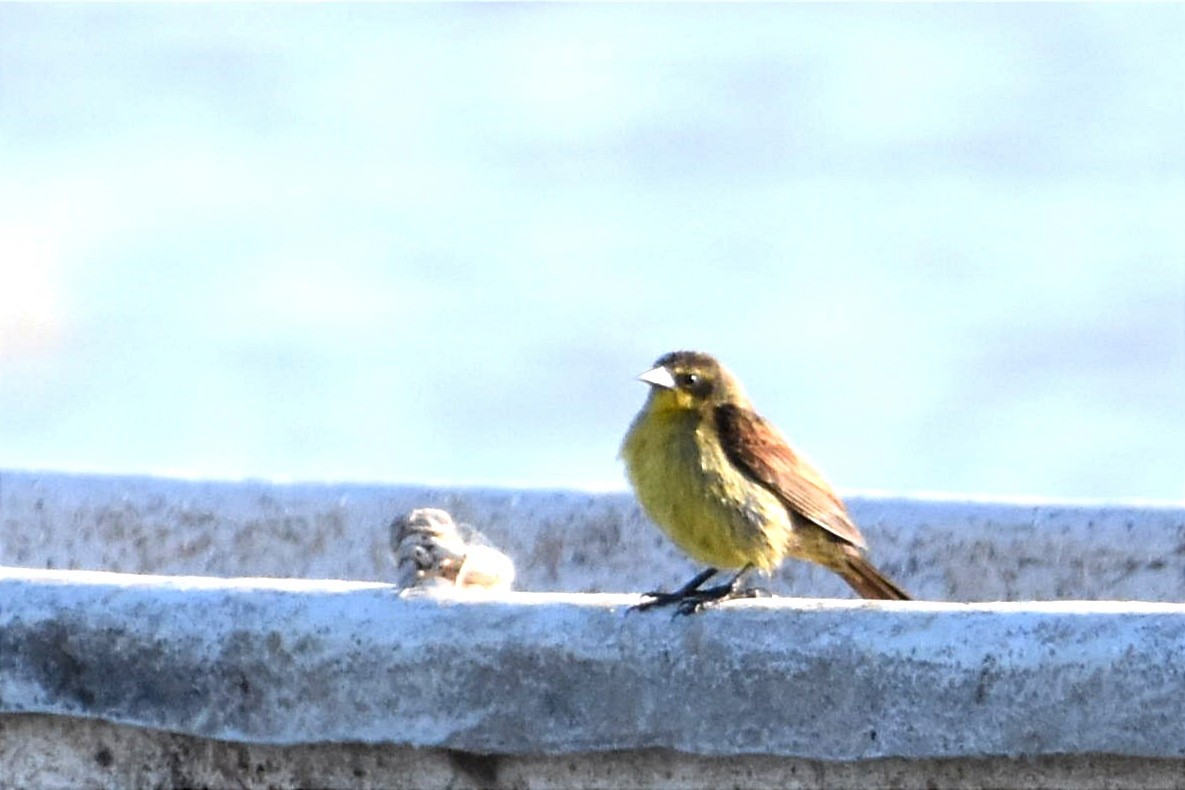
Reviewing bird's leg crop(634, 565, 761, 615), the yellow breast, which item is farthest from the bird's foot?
the yellow breast

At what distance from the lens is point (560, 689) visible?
304cm

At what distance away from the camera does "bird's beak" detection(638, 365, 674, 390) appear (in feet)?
14.4

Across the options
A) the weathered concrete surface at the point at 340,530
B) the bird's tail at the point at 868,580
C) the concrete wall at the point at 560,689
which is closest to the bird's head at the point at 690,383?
the weathered concrete surface at the point at 340,530

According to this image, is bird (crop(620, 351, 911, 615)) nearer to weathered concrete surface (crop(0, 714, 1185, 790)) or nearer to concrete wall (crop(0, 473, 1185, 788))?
concrete wall (crop(0, 473, 1185, 788))

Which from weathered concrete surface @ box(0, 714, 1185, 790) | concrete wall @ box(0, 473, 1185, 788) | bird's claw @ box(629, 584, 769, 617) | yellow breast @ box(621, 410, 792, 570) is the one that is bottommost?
weathered concrete surface @ box(0, 714, 1185, 790)

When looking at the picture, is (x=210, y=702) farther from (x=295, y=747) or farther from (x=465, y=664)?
(x=465, y=664)

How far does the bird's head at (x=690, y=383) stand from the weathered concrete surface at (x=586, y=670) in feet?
4.16

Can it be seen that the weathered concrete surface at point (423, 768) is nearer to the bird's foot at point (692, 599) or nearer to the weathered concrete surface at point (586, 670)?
the weathered concrete surface at point (586, 670)

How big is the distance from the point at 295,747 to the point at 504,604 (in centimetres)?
37

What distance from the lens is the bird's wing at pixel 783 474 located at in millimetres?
4293

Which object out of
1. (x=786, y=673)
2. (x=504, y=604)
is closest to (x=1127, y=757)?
(x=786, y=673)

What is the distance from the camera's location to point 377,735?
309 cm

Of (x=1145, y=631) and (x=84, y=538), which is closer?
(x=1145, y=631)

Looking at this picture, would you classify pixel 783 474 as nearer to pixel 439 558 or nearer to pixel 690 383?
pixel 690 383
